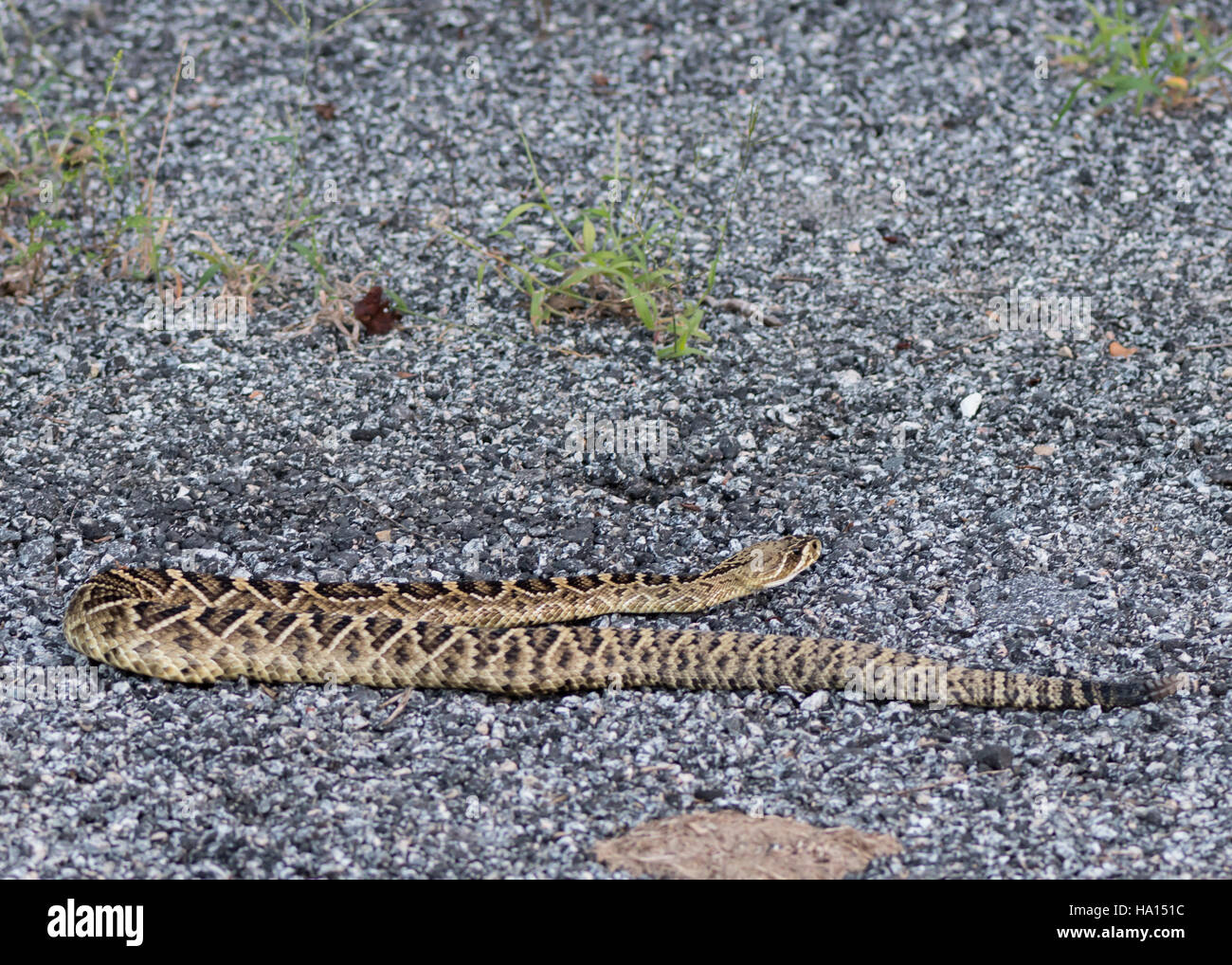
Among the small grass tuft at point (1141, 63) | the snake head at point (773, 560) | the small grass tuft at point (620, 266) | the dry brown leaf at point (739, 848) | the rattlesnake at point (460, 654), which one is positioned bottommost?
the dry brown leaf at point (739, 848)

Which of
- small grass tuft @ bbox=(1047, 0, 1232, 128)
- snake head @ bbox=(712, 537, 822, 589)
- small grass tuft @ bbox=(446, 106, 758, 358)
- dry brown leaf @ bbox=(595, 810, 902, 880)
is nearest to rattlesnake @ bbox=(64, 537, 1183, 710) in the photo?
snake head @ bbox=(712, 537, 822, 589)

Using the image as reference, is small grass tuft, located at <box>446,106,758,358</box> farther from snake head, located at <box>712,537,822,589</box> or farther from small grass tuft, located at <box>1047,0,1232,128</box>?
small grass tuft, located at <box>1047,0,1232,128</box>

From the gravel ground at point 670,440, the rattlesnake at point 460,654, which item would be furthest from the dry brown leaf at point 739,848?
the rattlesnake at point 460,654

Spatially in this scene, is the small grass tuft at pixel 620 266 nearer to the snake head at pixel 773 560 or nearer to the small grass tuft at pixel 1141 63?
the snake head at pixel 773 560

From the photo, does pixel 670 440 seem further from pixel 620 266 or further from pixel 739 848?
pixel 739 848

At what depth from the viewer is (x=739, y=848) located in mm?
5027

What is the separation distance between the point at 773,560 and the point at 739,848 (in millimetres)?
2021

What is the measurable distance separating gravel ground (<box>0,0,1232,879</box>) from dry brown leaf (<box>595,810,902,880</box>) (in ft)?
0.34

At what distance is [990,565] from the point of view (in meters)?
6.94

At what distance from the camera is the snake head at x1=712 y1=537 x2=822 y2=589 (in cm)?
675

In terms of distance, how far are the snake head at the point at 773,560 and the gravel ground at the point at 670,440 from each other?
0.45 feet

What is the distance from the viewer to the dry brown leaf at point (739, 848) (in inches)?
194

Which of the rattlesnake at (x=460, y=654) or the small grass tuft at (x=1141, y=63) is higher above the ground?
the small grass tuft at (x=1141, y=63)

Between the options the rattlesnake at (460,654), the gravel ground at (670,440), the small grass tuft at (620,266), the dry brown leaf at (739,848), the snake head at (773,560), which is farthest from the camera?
the small grass tuft at (620,266)
